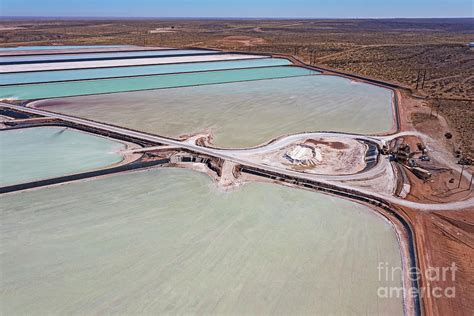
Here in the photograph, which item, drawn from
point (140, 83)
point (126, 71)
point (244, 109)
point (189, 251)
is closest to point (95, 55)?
point (126, 71)

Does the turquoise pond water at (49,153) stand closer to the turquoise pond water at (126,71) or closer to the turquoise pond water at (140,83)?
the turquoise pond water at (140,83)

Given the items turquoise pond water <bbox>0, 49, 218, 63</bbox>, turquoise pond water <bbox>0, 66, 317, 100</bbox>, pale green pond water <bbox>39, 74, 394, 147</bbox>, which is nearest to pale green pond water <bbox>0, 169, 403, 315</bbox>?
pale green pond water <bbox>39, 74, 394, 147</bbox>

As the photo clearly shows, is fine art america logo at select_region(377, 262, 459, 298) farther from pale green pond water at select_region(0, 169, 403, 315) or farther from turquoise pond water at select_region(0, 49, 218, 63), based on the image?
turquoise pond water at select_region(0, 49, 218, 63)

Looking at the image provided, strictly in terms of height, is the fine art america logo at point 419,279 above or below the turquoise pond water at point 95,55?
below

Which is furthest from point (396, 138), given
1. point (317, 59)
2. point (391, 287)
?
point (317, 59)

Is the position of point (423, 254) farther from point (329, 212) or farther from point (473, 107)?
point (473, 107)

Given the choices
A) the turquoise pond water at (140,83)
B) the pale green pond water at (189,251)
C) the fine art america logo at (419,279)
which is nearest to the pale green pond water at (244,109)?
the turquoise pond water at (140,83)
